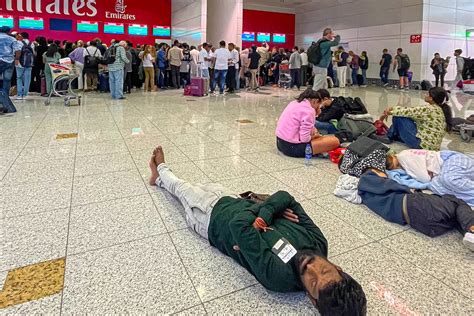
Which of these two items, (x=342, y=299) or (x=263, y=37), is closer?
(x=342, y=299)

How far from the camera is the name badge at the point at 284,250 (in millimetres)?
1560

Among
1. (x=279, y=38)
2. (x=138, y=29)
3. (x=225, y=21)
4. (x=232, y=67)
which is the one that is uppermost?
(x=279, y=38)

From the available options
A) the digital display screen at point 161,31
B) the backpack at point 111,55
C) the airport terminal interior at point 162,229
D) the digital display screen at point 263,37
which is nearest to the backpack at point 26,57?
the airport terminal interior at point 162,229

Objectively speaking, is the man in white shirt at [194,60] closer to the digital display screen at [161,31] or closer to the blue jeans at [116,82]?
the blue jeans at [116,82]

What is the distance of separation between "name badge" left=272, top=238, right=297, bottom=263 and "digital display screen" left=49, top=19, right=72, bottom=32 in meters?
17.6

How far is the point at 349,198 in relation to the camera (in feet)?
9.21

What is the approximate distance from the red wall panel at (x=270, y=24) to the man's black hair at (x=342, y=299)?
20287 millimetres

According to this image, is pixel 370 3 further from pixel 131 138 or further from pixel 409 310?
pixel 409 310

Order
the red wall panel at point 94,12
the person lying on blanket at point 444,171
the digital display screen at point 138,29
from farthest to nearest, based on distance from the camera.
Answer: the digital display screen at point 138,29
the red wall panel at point 94,12
the person lying on blanket at point 444,171

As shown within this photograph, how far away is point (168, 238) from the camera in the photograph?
2195mm

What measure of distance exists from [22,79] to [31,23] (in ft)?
25.6

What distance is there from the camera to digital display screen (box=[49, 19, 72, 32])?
608 inches

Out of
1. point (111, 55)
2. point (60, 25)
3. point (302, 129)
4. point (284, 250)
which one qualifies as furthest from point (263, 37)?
point (284, 250)

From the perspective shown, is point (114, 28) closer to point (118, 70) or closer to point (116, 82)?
point (116, 82)
